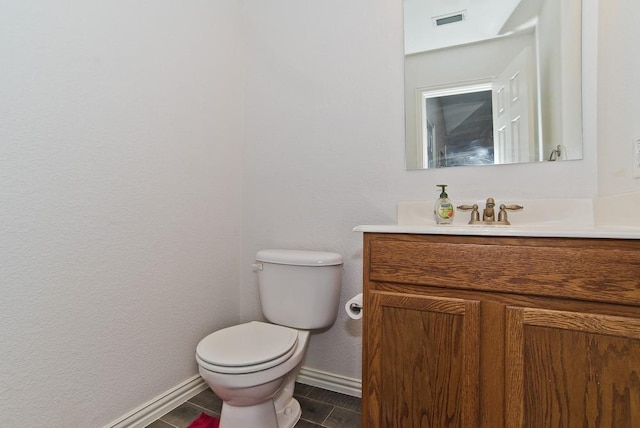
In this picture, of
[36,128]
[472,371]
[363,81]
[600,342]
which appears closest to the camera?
[600,342]

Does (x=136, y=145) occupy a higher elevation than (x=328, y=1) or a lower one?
lower

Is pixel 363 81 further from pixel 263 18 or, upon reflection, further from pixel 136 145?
pixel 136 145

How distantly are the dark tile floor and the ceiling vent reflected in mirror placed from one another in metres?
1.81

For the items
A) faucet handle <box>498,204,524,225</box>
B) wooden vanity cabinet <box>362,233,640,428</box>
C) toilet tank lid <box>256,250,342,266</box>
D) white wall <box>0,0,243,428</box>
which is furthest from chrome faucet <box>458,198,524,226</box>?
white wall <box>0,0,243,428</box>

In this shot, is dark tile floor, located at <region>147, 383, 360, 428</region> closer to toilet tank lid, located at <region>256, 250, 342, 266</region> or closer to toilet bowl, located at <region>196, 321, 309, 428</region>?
toilet bowl, located at <region>196, 321, 309, 428</region>

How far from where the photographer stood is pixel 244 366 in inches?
38.8

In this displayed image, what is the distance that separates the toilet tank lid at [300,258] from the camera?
1306mm

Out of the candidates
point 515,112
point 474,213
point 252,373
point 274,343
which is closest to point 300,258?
point 274,343

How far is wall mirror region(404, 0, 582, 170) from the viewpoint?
1.15 m

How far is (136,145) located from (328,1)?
3.97ft

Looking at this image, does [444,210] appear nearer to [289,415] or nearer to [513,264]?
[513,264]

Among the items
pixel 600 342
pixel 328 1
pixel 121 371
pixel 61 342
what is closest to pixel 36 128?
pixel 61 342

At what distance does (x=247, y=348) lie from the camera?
1.10 meters

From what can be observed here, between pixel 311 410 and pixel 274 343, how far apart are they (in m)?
0.45
